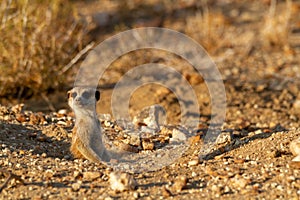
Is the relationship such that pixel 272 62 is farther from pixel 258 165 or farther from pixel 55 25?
pixel 258 165

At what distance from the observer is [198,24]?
7.45 m

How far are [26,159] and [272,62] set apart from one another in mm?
4386

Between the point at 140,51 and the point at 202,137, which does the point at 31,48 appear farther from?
the point at 202,137

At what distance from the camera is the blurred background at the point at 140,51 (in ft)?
18.7

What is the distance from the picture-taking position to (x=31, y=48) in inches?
220

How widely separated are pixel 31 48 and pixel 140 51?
180 centimetres

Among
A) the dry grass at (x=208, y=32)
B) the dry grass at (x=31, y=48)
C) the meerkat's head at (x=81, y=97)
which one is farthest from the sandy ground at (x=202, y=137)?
the meerkat's head at (x=81, y=97)

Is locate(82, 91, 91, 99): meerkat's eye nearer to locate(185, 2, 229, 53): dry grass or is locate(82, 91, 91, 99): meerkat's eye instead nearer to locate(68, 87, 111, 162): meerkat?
locate(68, 87, 111, 162): meerkat

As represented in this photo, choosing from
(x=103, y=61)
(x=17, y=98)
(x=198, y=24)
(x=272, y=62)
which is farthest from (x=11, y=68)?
(x=272, y=62)

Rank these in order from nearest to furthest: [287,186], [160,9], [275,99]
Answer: [287,186], [275,99], [160,9]

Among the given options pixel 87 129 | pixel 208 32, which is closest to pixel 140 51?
pixel 208 32

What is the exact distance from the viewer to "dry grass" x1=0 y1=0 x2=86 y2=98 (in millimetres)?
5492

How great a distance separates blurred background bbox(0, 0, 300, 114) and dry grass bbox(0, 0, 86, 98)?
1 cm

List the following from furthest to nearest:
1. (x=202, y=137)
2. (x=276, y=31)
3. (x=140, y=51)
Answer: (x=276, y=31) < (x=140, y=51) < (x=202, y=137)
